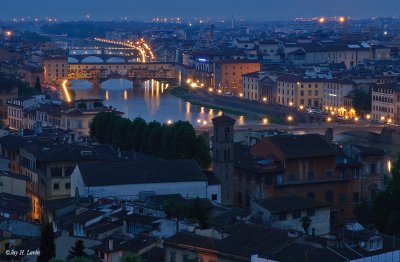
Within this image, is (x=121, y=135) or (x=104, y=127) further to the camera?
(x=104, y=127)

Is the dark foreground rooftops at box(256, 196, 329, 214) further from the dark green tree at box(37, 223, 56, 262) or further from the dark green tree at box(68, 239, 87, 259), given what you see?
the dark green tree at box(37, 223, 56, 262)

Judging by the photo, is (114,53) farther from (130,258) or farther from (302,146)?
(130,258)

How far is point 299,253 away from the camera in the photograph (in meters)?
5.71

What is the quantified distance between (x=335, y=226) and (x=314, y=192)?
1.49m

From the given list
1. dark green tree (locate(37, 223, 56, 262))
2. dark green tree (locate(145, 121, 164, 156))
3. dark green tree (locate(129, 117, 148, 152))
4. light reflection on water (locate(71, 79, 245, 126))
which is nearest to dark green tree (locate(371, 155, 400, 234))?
dark green tree (locate(37, 223, 56, 262))

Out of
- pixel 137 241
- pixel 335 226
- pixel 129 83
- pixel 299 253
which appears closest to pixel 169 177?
pixel 335 226

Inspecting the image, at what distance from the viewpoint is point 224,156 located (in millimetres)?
9117

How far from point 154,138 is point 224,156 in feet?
7.37

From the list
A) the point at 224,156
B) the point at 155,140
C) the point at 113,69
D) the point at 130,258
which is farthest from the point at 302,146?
the point at 113,69

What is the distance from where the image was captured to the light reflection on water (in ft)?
64.1

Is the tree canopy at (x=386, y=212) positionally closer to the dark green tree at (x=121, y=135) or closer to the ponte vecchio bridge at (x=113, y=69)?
the dark green tree at (x=121, y=135)

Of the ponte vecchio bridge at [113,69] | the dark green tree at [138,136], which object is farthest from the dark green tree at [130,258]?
the ponte vecchio bridge at [113,69]

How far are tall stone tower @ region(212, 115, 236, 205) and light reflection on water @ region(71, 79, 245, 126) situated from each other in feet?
25.1

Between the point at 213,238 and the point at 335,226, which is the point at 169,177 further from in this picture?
the point at 213,238
